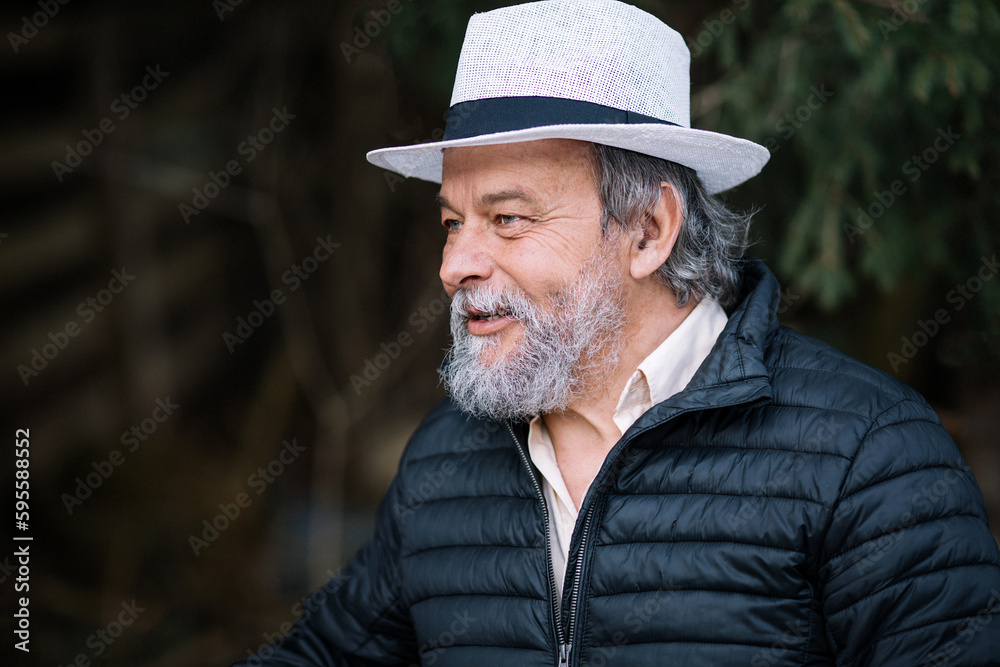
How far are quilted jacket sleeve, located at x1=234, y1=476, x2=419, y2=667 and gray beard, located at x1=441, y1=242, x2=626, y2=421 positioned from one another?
52cm

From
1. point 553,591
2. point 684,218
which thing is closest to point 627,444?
point 553,591

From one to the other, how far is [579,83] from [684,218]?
0.50 m

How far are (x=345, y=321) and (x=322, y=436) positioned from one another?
73 centimetres

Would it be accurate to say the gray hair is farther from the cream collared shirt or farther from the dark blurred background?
the dark blurred background

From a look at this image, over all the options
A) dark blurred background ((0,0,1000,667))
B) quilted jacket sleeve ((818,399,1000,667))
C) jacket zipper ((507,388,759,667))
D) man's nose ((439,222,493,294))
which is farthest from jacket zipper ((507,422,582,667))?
dark blurred background ((0,0,1000,667))

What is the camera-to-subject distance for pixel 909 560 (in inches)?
68.3

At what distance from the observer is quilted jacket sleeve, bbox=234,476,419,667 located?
245 centimetres

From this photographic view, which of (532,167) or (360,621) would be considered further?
(360,621)

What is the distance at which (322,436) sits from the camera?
5.18 metres

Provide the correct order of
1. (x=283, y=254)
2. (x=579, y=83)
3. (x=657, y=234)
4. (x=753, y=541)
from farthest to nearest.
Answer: (x=283, y=254), (x=657, y=234), (x=579, y=83), (x=753, y=541)

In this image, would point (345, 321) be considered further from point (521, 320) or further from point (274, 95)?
point (521, 320)

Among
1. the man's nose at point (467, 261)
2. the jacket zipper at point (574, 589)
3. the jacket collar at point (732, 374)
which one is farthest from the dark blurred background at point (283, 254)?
the jacket zipper at point (574, 589)

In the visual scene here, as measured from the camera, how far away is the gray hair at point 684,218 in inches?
87.7

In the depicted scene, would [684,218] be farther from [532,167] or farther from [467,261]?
[467,261]
